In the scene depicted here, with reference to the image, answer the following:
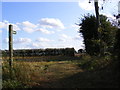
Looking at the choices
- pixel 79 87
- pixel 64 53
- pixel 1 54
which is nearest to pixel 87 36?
pixel 64 53

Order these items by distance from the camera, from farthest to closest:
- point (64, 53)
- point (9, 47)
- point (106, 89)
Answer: point (64, 53), point (9, 47), point (106, 89)

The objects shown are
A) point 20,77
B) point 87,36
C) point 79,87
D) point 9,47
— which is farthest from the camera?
point 87,36

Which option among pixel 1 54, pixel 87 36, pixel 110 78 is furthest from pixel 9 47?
pixel 87 36

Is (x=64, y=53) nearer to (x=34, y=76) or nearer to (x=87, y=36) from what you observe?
(x=87, y=36)

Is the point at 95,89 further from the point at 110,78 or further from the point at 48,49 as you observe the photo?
the point at 48,49

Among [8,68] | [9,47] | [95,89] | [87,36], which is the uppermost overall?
[87,36]

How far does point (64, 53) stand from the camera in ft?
153

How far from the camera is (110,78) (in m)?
9.30

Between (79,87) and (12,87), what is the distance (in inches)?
92.3

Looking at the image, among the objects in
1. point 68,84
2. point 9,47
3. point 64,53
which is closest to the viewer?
point 68,84

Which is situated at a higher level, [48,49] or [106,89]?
[48,49]

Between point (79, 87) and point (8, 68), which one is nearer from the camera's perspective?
point (79, 87)

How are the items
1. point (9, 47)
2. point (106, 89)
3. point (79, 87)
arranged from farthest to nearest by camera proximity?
point (9, 47)
point (79, 87)
point (106, 89)

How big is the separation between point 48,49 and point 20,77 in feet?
121
